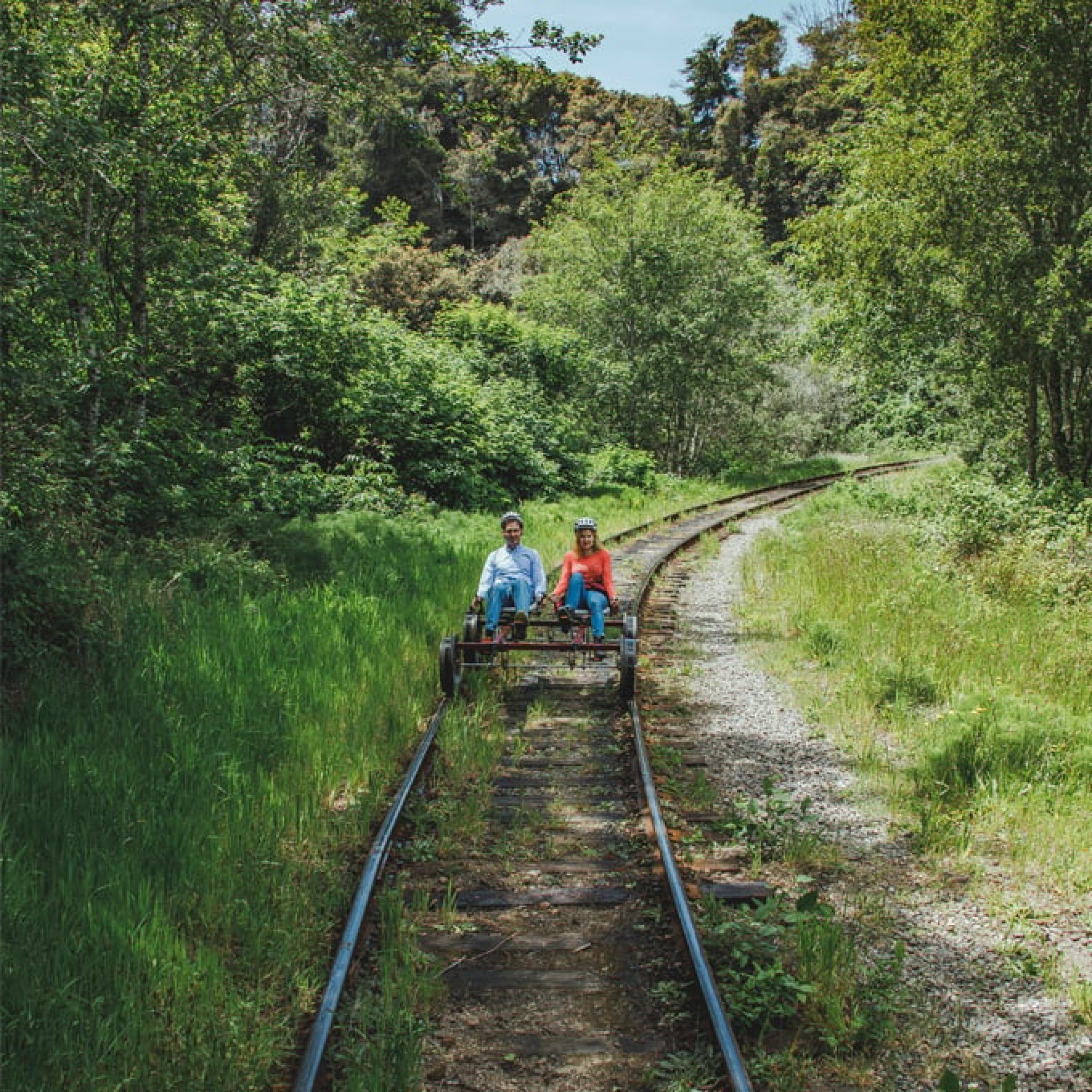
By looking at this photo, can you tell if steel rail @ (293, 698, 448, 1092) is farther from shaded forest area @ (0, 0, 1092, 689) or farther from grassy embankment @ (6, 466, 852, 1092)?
shaded forest area @ (0, 0, 1092, 689)

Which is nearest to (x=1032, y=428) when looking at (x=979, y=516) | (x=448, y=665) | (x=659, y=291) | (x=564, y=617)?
(x=979, y=516)

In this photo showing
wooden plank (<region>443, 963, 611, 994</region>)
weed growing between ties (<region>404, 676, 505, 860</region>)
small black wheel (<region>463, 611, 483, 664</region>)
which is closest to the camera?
wooden plank (<region>443, 963, 611, 994</region>)

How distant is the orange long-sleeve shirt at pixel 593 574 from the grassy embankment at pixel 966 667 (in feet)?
6.83

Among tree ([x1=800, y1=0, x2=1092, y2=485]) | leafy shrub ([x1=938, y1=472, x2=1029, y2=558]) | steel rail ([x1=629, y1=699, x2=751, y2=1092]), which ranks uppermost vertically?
tree ([x1=800, y1=0, x2=1092, y2=485])

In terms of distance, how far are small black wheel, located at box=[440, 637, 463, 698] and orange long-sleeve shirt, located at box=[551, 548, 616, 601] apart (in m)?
1.31

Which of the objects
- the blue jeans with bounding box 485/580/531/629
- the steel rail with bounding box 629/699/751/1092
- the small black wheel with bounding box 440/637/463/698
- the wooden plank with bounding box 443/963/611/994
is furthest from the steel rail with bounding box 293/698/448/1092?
the blue jeans with bounding box 485/580/531/629

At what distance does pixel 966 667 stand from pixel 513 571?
Answer: 13.9 feet

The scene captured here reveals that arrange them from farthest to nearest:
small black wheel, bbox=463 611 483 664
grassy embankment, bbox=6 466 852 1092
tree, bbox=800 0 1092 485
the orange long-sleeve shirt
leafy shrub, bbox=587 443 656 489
Result: 1. leafy shrub, bbox=587 443 656 489
2. tree, bbox=800 0 1092 485
3. the orange long-sleeve shirt
4. small black wheel, bbox=463 611 483 664
5. grassy embankment, bbox=6 466 852 1092

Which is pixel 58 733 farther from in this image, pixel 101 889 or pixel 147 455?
pixel 147 455

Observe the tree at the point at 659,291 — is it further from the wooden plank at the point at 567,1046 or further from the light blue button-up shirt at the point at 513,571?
the wooden plank at the point at 567,1046

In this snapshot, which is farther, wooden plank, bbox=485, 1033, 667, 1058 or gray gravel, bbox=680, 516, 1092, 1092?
gray gravel, bbox=680, 516, 1092, 1092

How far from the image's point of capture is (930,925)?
4.43 m

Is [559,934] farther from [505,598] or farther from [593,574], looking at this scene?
[593,574]

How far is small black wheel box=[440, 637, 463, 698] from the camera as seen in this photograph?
7355 millimetres
